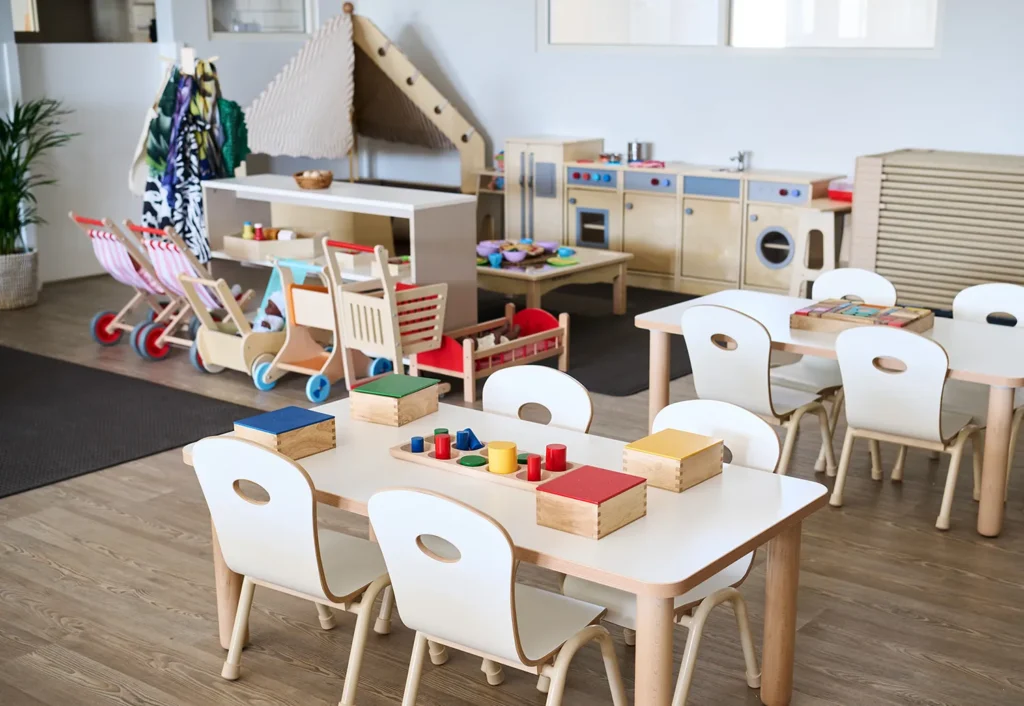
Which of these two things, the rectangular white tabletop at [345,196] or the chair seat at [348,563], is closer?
the chair seat at [348,563]

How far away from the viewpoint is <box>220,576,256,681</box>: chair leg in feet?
9.50

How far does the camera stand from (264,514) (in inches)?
102

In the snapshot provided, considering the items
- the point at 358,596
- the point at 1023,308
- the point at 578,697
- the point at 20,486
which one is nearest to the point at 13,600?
the point at 20,486

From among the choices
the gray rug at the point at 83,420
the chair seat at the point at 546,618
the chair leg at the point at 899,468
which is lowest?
the gray rug at the point at 83,420

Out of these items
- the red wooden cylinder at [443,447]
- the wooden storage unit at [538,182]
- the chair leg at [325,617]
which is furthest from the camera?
the wooden storage unit at [538,182]

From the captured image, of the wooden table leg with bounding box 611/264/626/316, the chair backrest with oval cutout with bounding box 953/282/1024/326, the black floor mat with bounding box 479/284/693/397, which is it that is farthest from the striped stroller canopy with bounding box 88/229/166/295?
the chair backrest with oval cutout with bounding box 953/282/1024/326

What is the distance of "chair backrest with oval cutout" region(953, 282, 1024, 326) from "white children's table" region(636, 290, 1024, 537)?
18 cm

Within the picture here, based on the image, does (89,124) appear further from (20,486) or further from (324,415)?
(324,415)

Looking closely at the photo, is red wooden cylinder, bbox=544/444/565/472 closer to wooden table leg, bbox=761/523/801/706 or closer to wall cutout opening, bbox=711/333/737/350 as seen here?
wooden table leg, bbox=761/523/801/706

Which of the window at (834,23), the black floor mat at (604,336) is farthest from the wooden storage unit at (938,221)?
the black floor mat at (604,336)

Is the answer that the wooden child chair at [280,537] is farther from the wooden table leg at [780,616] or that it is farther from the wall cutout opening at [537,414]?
the wall cutout opening at [537,414]

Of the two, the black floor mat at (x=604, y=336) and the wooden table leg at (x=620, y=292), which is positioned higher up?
the wooden table leg at (x=620, y=292)

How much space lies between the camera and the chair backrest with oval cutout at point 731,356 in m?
3.91

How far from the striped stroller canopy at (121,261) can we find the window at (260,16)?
3369 millimetres
